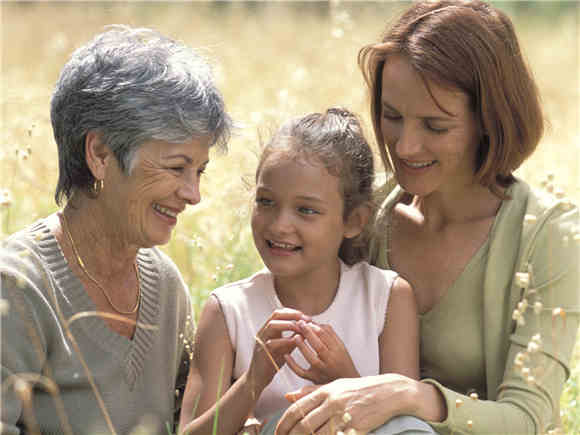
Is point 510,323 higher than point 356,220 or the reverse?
the reverse

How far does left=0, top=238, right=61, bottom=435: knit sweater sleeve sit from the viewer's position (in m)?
3.02

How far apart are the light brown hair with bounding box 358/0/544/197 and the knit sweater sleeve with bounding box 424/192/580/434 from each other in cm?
28

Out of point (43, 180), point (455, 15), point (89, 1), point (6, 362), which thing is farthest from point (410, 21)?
point (89, 1)

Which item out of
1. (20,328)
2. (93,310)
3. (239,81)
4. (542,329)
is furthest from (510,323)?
(239,81)

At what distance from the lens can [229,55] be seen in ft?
39.3

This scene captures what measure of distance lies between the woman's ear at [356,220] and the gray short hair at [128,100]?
0.64 metres

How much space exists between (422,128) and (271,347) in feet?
3.29

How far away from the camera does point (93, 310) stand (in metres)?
3.28

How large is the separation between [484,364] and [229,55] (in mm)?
8852

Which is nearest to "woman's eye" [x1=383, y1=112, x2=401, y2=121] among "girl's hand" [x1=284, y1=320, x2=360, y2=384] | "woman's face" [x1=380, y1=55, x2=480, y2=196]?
"woman's face" [x1=380, y1=55, x2=480, y2=196]

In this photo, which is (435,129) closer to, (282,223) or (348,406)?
(282,223)

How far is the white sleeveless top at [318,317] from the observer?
3.47 m

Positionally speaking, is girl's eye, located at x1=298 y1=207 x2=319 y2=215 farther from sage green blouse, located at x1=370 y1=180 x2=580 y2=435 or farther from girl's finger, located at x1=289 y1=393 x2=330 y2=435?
girl's finger, located at x1=289 y1=393 x2=330 y2=435

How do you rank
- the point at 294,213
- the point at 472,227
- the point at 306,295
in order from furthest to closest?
1. the point at 472,227
2. the point at 306,295
3. the point at 294,213
